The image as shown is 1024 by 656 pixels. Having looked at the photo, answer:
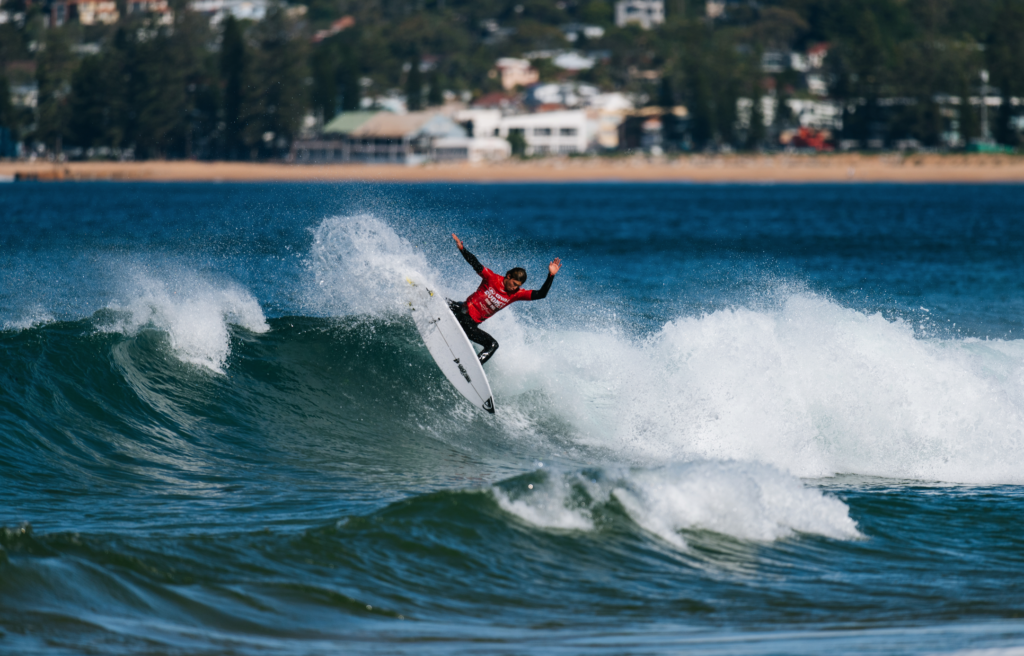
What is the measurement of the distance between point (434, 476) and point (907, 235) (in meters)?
37.2

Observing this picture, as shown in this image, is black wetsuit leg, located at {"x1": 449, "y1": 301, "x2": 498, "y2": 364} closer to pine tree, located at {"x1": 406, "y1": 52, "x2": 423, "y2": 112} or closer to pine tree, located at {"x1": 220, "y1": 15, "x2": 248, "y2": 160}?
pine tree, located at {"x1": 220, "y1": 15, "x2": 248, "y2": 160}

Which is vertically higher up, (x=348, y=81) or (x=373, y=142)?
(x=348, y=81)

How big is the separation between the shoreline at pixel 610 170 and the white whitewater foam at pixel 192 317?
3188 inches

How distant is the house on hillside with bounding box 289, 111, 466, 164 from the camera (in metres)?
113

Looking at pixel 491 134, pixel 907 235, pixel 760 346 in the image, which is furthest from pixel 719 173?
pixel 760 346

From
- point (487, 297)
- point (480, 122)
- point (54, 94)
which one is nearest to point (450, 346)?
point (487, 297)

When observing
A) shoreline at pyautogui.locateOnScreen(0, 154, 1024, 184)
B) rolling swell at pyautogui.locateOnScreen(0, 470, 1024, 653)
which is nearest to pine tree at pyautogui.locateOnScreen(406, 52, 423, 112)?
shoreline at pyautogui.locateOnScreen(0, 154, 1024, 184)

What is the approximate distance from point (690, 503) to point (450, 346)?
426 cm

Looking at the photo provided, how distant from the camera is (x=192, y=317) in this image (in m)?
13.6

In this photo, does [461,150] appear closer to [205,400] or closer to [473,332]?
[205,400]

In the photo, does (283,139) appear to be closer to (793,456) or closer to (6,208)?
(6,208)

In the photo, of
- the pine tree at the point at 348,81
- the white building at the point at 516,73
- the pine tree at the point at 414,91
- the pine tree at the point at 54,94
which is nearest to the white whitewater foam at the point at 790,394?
the pine tree at the point at 54,94

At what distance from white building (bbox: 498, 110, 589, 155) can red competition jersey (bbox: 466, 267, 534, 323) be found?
4675 inches

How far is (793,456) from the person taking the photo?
11.1 meters
